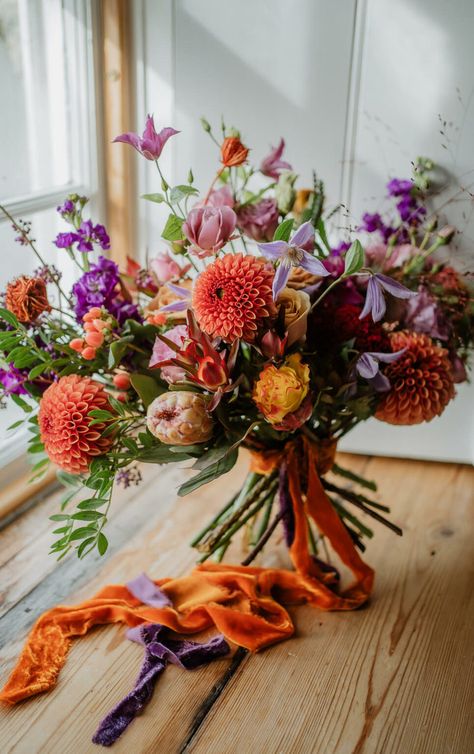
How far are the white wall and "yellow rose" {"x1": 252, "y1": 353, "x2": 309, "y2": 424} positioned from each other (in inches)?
22.6

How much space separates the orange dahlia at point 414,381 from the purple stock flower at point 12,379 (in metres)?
0.47

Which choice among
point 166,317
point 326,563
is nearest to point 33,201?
point 166,317

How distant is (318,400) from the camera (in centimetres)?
95

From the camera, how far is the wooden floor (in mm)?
891

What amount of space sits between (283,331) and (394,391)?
0.19 meters

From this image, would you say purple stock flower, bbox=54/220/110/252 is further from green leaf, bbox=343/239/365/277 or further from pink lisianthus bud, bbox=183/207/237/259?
green leaf, bbox=343/239/365/277

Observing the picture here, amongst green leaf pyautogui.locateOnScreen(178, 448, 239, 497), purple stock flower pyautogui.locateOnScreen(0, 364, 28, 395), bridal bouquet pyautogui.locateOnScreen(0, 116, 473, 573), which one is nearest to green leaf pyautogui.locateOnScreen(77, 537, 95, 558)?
bridal bouquet pyautogui.locateOnScreen(0, 116, 473, 573)

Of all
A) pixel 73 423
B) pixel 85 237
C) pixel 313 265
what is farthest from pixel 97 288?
pixel 313 265

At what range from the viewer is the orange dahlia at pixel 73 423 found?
34.9 inches

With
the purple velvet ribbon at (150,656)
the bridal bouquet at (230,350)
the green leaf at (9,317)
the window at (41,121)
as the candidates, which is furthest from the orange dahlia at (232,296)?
the window at (41,121)

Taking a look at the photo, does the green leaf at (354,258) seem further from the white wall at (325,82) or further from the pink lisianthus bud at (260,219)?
the white wall at (325,82)

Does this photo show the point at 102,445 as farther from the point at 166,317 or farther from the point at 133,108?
the point at 133,108

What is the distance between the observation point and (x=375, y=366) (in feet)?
3.01

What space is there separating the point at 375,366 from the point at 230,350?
0.58 feet
